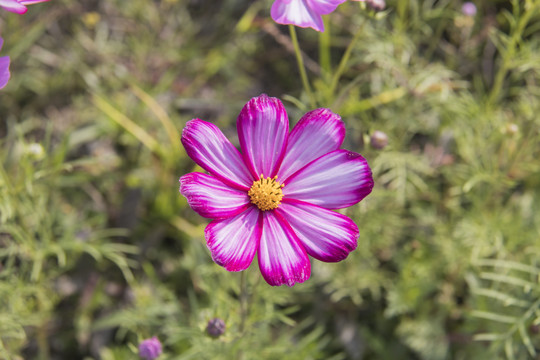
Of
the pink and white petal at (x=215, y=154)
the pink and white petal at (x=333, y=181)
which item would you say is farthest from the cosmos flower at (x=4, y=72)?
the pink and white petal at (x=333, y=181)

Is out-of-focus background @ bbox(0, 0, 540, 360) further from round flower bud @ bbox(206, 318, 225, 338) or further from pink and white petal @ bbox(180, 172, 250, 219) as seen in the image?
pink and white petal @ bbox(180, 172, 250, 219)

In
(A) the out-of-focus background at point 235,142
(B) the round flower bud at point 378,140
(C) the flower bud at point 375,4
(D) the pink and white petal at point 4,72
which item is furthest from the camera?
(A) the out-of-focus background at point 235,142

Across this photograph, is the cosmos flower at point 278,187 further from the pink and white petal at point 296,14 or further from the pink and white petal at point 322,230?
the pink and white petal at point 296,14

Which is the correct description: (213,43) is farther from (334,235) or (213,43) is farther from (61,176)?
(334,235)

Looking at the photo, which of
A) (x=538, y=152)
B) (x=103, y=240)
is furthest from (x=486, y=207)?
(x=103, y=240)

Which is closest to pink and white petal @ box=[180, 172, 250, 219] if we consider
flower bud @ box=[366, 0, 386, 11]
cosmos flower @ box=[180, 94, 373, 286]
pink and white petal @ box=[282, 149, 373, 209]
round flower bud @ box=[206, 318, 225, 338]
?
cosmos flower @ box=[180, 94, 373, 286]
